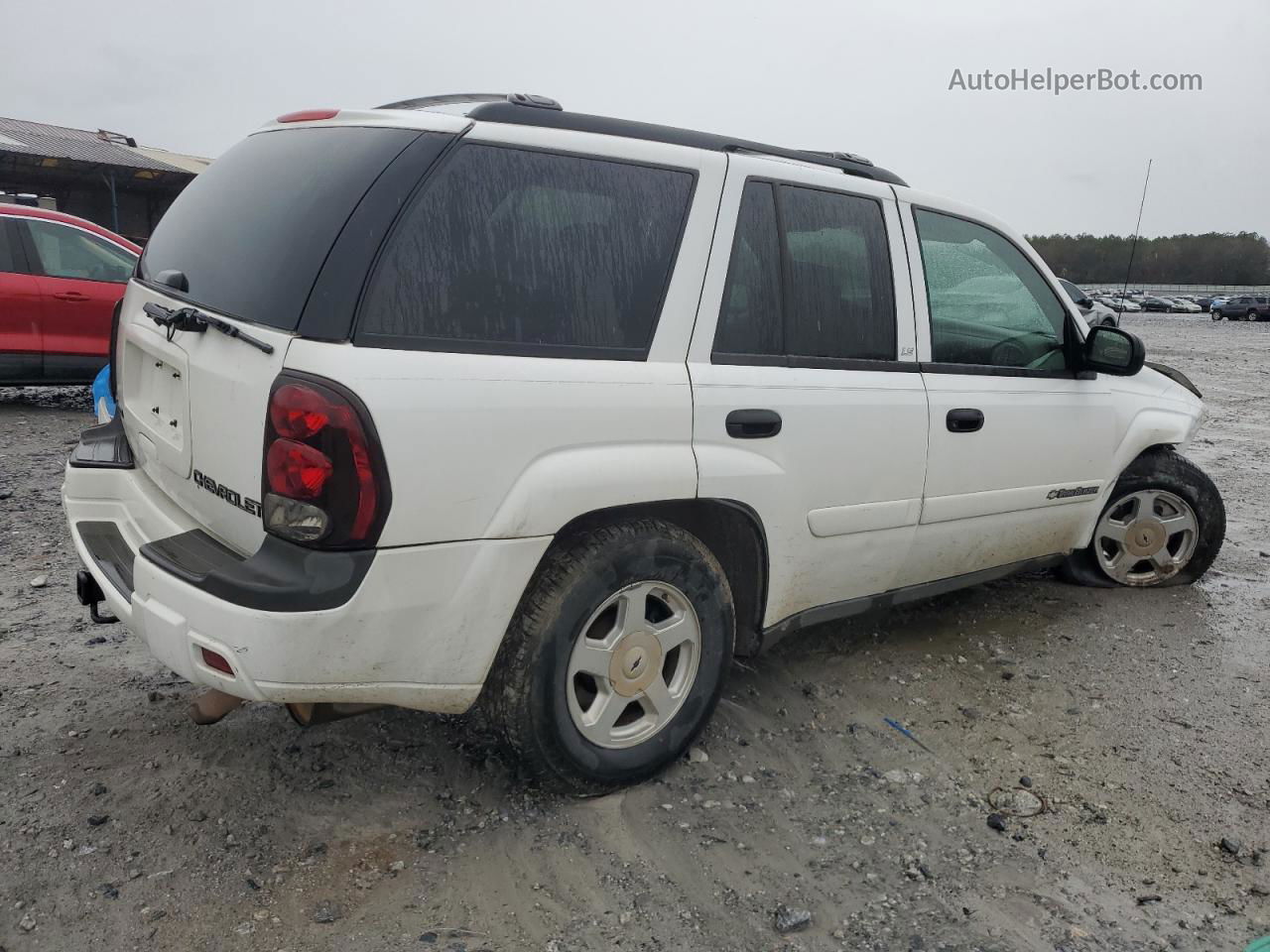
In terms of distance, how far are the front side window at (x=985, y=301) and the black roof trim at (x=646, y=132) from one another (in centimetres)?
34

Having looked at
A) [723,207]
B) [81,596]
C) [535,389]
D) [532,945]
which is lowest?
[532,945]

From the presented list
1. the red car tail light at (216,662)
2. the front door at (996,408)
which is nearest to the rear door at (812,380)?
the front door at (996,408)

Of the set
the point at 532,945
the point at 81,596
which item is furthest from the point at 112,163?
the point at 532,945

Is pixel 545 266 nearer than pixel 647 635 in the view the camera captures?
Yes

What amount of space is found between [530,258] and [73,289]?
24.2 ft

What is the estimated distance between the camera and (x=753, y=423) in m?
2.86

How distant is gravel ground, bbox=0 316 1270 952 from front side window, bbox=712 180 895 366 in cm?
127

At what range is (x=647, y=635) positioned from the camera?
9.12 ft

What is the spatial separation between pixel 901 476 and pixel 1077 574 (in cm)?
198

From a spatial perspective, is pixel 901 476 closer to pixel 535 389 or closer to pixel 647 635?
pixel 647 635

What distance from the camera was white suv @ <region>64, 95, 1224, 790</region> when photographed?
88.4 inches

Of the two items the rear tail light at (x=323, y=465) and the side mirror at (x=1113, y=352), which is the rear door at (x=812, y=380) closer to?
the rear tail light at (x=323, y=465)

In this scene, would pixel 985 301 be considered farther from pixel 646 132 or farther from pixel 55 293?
pixel 55 293

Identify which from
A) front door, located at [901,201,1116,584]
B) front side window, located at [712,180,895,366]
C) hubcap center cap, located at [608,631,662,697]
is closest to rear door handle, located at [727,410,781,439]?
front side window, located at [712,180,895,366]
